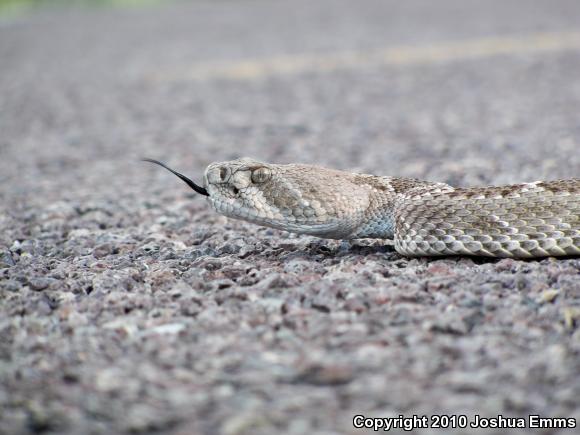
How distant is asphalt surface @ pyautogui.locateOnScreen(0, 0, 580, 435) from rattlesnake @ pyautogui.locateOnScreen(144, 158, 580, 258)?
12 cm

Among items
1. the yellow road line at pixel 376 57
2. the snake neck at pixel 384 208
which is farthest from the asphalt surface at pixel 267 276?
the yellow road line at pixel 376 57

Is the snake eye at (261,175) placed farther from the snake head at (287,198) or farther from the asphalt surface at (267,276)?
the asphalt surface at (267,276)

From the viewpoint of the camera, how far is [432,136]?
8656 millimetres

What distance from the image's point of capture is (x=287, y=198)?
173 inches

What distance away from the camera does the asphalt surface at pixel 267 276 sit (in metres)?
2.84

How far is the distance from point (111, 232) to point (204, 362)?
2478 millimetres

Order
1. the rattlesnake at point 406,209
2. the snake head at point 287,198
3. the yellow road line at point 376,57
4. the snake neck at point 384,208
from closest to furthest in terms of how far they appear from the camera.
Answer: the rattlesnake at point 406,209
the snake head at point 287,198
the snake neck at point 384,208
the yellow road line at point 376,57

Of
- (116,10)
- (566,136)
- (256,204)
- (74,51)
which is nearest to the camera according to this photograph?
(256,204)

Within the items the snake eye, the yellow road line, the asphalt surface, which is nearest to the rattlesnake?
the snake eye

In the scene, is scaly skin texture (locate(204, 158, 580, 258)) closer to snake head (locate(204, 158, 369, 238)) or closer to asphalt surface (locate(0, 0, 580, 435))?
snake head (locate(204, 158, 369, 238))

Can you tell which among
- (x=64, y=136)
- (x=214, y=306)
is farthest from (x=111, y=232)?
(x=64, y=136)

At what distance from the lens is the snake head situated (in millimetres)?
4379

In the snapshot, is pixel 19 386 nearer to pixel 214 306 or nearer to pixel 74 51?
pixel 214 306

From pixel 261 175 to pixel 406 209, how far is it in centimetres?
77
